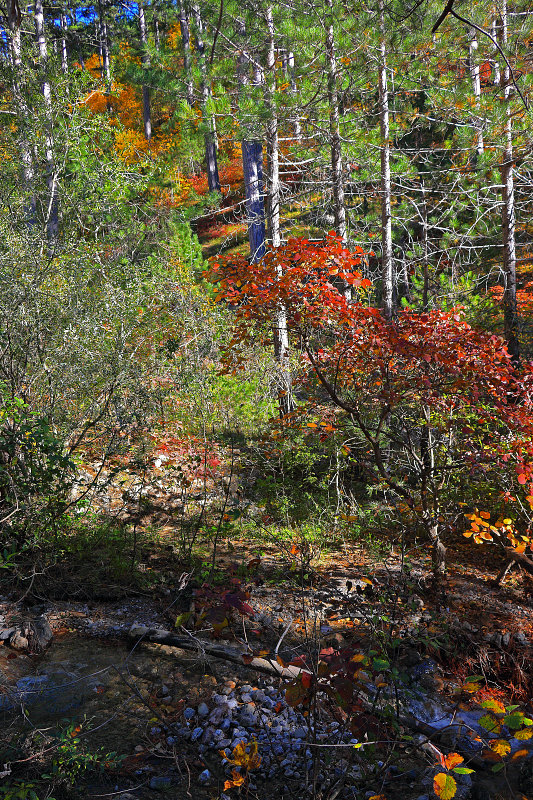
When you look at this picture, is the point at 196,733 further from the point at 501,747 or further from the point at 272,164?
the point at 272,164

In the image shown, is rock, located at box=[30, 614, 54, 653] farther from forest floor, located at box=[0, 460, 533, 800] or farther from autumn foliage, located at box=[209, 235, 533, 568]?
autumn foliage, located at box=[209, 235, 533, 568]

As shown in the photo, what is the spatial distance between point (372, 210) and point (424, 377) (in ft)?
41.1

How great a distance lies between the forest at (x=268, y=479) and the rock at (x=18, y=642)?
1cm

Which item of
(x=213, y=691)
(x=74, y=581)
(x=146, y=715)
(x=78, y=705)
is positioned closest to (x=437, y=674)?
(x=213, y=691)

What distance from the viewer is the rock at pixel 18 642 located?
3.73m

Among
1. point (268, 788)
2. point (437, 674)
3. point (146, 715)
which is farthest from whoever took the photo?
point (437, 674)

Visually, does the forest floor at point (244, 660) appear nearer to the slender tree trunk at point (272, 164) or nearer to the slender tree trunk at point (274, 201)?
the slender tree trunk at point (274, 201)

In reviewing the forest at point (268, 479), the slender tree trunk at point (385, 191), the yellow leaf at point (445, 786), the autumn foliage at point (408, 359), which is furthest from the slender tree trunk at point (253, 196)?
the yellow leaf at point (445, 786)

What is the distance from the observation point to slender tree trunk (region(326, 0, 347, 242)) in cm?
809

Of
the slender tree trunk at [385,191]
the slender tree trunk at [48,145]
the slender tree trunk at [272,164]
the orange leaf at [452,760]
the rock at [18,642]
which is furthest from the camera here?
the slender tree trunk at [385,191]

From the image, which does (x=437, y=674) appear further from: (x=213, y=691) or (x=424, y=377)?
(x=424, y=377)

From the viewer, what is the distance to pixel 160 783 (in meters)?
2.70

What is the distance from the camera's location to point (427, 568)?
5.67 meters

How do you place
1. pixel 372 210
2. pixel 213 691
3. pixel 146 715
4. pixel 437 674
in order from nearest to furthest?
pixel 146 715, pixel 213 691, pixel 437 674, pixel 372 210
